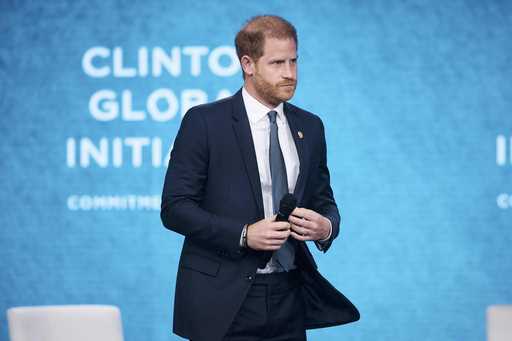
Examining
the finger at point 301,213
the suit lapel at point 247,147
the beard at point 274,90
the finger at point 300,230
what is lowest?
the finger at point 300,230

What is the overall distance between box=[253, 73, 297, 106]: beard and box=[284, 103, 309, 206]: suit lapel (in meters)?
0.10

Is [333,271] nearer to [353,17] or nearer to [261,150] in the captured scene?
[353,17]

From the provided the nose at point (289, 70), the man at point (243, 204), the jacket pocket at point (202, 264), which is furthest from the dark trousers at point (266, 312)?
the nose at point (289, 70)

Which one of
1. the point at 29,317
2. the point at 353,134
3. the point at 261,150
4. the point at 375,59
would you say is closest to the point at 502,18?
the point at 375,59

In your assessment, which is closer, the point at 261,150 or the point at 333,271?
the point at 261,150

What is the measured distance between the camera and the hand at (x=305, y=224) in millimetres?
2404

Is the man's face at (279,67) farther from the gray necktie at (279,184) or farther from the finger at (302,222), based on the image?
the finger at (302,222)

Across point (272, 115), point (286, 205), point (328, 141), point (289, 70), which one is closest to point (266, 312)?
point (286, 205)

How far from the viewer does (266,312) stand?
253cm

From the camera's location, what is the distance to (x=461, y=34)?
4.86 m

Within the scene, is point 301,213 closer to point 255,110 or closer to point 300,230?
point 300,230

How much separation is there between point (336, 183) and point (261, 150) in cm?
232

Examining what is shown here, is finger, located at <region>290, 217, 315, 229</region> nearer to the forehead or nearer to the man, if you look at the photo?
the man

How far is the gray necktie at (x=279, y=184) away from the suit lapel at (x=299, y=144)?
0.04m
